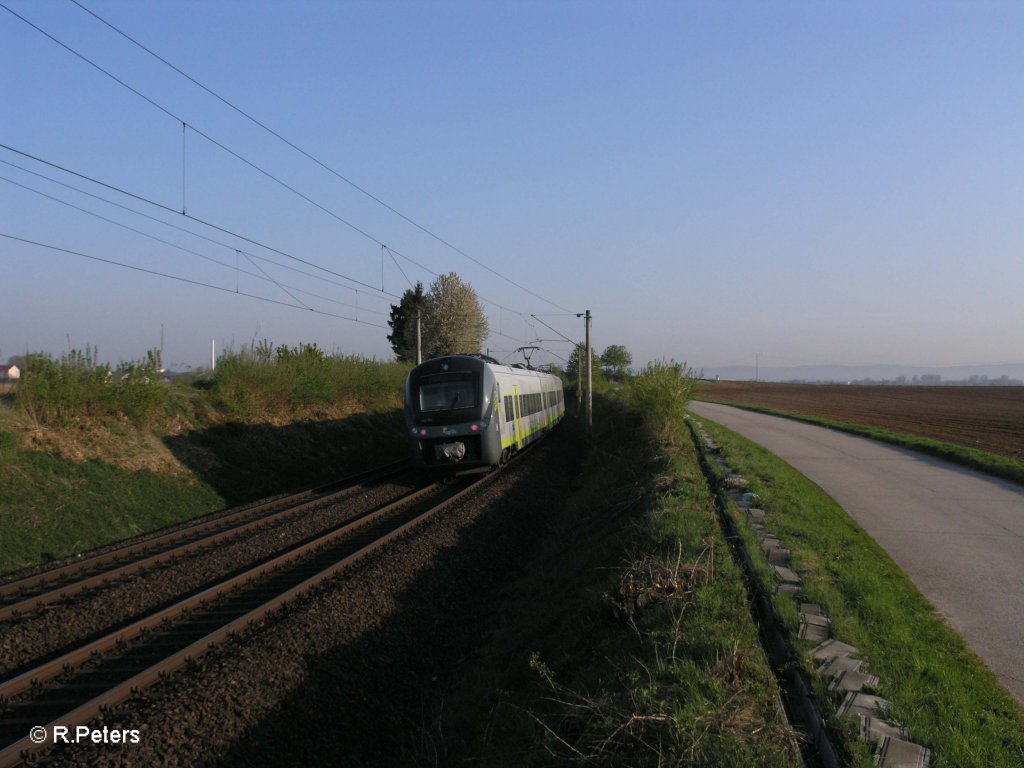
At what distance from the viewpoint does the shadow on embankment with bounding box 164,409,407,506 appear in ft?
54.5

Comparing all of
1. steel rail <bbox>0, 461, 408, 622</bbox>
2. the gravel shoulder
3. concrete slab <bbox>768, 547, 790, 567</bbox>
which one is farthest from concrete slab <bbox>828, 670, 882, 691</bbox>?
steel rail <bbox>0, 461, 408, 622</bbox>

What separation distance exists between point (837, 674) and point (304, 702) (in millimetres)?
3864

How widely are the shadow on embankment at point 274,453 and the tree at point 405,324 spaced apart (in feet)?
128

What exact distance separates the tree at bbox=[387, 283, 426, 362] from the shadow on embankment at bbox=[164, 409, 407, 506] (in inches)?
1534

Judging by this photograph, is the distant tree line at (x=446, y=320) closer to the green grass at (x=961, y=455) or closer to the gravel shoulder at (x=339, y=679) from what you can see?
the green grass at (x=961, y=455)

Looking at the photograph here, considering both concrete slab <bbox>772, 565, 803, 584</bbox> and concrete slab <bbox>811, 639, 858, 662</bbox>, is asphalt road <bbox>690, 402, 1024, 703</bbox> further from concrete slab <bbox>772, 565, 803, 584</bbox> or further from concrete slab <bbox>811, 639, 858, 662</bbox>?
concrete slab <bbox>772, 565, 803, 584</bbox>

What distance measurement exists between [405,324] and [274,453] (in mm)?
48520

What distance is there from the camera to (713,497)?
11.5 meters

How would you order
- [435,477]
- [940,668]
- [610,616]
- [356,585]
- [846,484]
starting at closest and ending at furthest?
[940,668] < [610,616] < [356,585] < [846,484] < [435,477]

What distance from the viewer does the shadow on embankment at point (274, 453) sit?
16625 millimetres

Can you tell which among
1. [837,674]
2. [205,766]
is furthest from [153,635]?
[837,674]

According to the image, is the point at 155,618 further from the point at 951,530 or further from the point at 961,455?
the point at 961,455

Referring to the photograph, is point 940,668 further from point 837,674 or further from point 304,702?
point 304,702

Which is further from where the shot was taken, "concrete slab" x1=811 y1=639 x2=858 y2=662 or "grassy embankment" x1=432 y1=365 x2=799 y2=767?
"concrete slab" x1=811 y1=639 x2=858 y2=662
